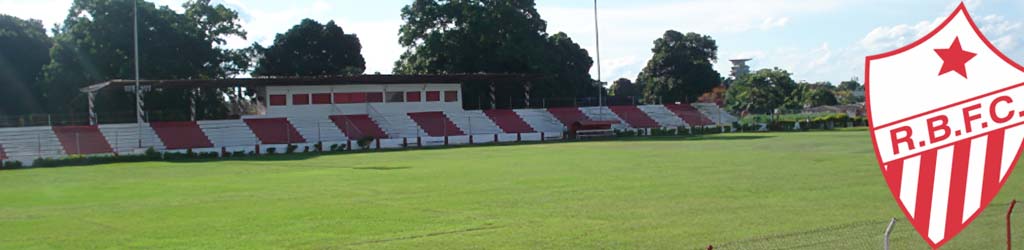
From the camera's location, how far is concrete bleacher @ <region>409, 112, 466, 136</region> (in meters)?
57.9

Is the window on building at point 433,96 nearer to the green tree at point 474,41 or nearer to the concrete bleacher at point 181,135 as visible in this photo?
the green tree at point 474,41

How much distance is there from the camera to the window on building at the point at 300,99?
58250 millimetres

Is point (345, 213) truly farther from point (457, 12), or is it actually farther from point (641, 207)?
point (457, 12)

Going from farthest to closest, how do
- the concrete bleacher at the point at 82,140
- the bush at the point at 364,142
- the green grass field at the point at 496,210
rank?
the bush at the point at 364,142
the concrete bleacher at the point at 82,140
the green grass field at the point at 496,210

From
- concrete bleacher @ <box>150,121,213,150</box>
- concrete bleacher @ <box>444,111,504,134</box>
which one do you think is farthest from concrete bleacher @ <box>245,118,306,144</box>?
concrete bleacher @ <box>444,111,504,134</box>

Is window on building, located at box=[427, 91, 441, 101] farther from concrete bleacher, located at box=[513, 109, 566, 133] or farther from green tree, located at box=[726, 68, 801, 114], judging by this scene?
green tree, located at box=[726, 68, 801, 114]

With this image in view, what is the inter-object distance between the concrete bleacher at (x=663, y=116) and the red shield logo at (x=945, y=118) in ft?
212

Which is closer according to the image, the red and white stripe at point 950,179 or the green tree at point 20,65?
the red and white stripe at point 950,179

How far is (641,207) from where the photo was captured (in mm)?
14992

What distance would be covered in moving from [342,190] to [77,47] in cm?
4353

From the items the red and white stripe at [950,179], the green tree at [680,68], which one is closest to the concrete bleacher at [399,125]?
the green tree at [680,68]

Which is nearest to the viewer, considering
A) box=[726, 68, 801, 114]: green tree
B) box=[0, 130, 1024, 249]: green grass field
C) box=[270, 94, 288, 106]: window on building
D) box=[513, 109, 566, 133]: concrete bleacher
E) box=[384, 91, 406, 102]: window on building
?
box=[0, 130, 1024, 249]: green grass field

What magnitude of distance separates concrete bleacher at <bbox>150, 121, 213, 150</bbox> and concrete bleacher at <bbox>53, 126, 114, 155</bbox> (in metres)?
3.07

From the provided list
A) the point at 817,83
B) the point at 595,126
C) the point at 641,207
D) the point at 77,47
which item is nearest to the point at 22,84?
the point at 77,47
